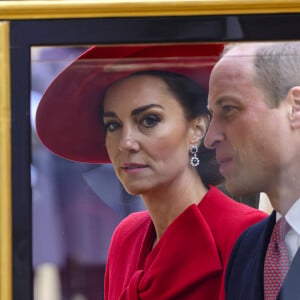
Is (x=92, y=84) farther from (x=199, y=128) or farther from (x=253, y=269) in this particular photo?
(x=253, y=269)

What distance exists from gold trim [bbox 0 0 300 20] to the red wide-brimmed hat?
0.11 meters

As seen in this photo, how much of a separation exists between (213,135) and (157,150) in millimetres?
181

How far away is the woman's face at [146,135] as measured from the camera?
2125 mm

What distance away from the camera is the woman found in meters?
2.12

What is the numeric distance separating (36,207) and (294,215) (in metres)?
0.81

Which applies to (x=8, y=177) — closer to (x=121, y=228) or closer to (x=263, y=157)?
(x=121, y=228)

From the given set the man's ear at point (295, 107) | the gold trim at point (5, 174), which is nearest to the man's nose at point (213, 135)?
the man's ear at point (295, 107)

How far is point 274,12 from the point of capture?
2.13 m

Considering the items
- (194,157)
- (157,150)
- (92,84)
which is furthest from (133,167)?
(92,84)

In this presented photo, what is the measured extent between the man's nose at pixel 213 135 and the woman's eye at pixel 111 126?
284mm

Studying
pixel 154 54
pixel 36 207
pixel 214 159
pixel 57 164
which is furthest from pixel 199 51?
pixel 36 207

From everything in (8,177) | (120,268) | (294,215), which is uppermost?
(8,177)

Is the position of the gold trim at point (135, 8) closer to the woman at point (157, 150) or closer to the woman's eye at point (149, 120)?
the woman at point (157, 150)

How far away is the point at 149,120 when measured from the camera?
2.13 meters
